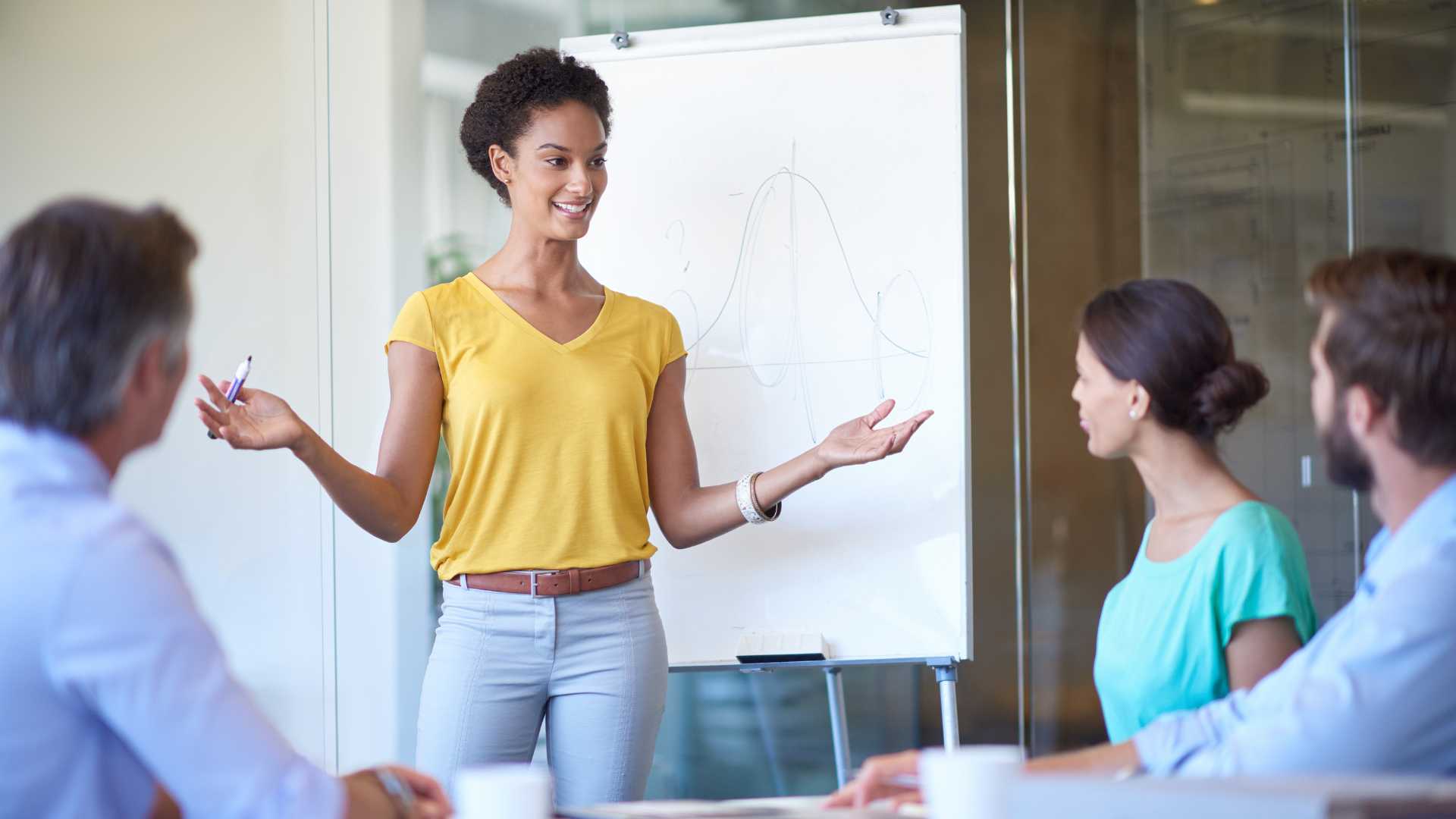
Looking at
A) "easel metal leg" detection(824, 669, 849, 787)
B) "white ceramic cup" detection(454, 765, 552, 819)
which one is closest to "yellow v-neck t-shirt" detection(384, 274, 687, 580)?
"easel metal leg" detection(824, 669, 849, 787)

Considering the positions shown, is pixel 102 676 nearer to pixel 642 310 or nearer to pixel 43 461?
pixel 43 461

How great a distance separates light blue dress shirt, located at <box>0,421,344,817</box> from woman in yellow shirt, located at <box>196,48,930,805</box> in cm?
90

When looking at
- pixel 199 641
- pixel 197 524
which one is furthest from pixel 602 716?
pixel 197 524

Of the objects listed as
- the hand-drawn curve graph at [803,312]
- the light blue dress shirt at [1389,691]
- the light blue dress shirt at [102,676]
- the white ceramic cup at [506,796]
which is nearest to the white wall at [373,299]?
the hand-drawn curve graph at [803,312]

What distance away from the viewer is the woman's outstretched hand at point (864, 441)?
229 centimetres

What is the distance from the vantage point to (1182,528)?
1926 mm

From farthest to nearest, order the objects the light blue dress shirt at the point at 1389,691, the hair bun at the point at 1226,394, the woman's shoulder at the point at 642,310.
→ the woman's shoulder at the point at 642,310, the hair bun at the point at 1226,394, the light blue dress shirt at the point at 1389,691

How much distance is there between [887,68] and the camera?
9.34ft

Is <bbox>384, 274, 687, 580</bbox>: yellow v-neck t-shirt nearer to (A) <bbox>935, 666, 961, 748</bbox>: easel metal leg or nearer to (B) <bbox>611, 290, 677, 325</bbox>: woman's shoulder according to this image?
(B) <bbox>611, 290, 677, 325</bbox>: woman's shoulder

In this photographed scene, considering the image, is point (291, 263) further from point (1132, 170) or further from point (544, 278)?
point (1132, 170)

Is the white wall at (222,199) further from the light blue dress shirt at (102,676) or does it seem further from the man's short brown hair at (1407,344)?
the man's short brown hair at (1407,344)

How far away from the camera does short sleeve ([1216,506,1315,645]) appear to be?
1.76 meters

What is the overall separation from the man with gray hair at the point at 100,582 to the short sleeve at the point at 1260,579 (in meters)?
1.19

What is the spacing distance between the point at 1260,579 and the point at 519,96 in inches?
59.4
